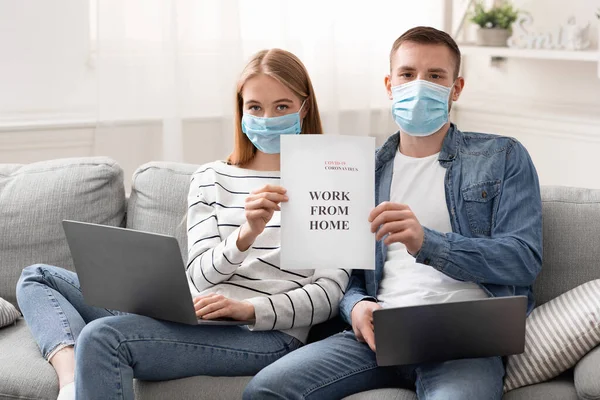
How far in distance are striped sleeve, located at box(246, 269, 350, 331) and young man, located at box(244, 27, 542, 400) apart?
0.03 metres

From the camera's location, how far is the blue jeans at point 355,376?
5.62 feet

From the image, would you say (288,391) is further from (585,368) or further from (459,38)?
(459,38)

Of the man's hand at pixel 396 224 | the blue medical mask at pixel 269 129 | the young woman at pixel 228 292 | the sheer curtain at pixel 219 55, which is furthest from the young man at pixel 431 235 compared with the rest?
the sheer curtain at pixel 219 55

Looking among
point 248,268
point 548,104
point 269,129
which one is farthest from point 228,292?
point 548,104

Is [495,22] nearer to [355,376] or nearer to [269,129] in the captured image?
[269,129]

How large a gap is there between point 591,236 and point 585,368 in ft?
1.37

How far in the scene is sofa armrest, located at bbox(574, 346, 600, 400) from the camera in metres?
1.69

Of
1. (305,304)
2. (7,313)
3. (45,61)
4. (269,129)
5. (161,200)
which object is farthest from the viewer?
(45,61)

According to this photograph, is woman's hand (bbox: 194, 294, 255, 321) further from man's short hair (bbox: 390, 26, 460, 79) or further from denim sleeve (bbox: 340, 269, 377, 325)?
man's short hair (bbox: 390, 26, 460, 79)

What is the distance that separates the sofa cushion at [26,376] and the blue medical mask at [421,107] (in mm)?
982

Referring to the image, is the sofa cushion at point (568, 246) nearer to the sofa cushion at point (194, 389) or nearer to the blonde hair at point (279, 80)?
the blonde hair at point (279, 80)

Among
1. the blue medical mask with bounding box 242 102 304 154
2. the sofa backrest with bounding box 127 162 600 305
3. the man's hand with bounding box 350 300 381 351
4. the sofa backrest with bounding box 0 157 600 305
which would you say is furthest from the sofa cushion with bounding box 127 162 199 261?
the man's hand with bounding box 350 300 381 351

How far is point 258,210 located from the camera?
1828mm

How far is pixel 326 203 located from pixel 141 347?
0.49 meters
